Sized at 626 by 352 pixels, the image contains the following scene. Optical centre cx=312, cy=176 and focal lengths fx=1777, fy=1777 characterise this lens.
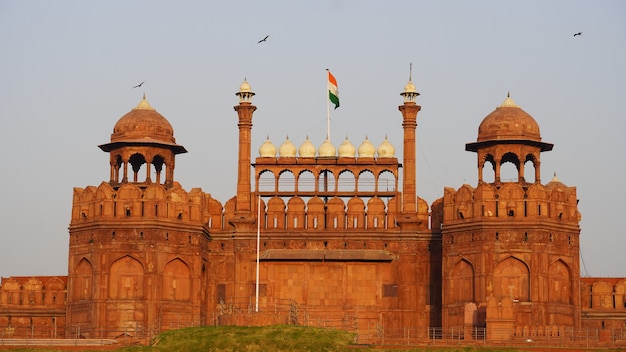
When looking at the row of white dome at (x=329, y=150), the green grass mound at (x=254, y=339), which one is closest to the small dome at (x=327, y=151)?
the row of white dome at (x=329, y=150)

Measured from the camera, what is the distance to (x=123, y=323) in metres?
92.1

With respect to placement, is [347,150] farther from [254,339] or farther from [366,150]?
[254,339]

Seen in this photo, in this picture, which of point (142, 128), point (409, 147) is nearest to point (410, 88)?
point (409, 147)

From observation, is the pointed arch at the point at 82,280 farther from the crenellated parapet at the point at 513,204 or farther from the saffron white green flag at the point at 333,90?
the crenellated parapet at the point at 513,204

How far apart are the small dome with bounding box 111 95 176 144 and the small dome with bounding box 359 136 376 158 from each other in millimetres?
10406

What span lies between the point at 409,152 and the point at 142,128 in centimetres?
1475

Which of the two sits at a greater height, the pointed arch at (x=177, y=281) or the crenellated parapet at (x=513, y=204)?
the crenellated parapet at (x=513, y=204)

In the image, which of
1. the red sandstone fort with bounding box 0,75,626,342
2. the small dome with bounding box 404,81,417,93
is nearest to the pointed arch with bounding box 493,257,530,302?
the red sandstone fort with bounding box 0,75,626,342

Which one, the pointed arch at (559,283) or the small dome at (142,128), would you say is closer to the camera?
the pointed arch at (559,283)

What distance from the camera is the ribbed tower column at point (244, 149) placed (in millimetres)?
98375

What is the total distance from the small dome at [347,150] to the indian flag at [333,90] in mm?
2383

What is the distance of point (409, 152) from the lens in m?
98.2

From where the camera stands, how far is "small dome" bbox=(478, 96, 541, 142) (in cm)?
9581

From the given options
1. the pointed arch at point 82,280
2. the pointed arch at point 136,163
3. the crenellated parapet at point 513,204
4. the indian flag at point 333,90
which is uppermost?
the indian flag at point 333,90
